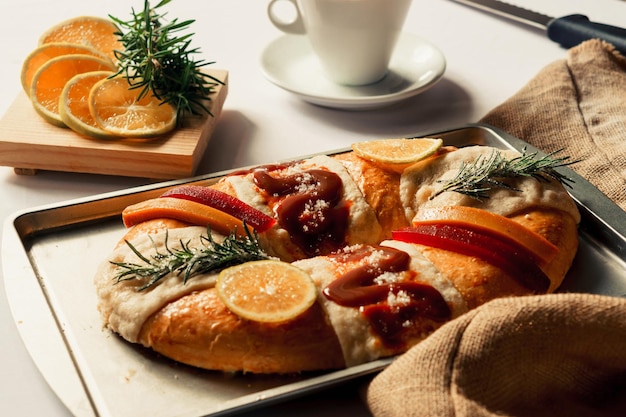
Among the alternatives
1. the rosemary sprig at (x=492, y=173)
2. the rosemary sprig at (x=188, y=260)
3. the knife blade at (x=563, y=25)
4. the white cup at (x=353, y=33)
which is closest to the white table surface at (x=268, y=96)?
the knife blade at (x=563, y=25)

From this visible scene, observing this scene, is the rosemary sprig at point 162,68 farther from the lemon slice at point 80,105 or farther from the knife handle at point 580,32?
the knife handle at point 580,32

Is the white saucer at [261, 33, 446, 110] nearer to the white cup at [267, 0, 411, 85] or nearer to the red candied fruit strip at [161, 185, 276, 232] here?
the white cup at [267, 0, 411, 85]

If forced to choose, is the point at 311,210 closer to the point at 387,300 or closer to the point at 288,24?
the point at 387,300

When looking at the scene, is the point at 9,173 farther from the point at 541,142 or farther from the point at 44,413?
the point at 541,142

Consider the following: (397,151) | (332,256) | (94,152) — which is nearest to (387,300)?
(332,256)

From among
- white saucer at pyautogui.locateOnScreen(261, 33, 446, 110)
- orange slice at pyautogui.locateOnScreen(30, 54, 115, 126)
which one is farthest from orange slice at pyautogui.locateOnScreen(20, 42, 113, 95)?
white saucer at pyautogui.locateOnScreen(261, 33, 446, 110)

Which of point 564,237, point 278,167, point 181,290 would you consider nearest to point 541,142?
point 564,237

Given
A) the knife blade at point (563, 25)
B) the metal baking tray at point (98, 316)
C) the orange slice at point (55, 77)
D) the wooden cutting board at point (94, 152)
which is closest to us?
the metal baking tray at point (98, 316)
